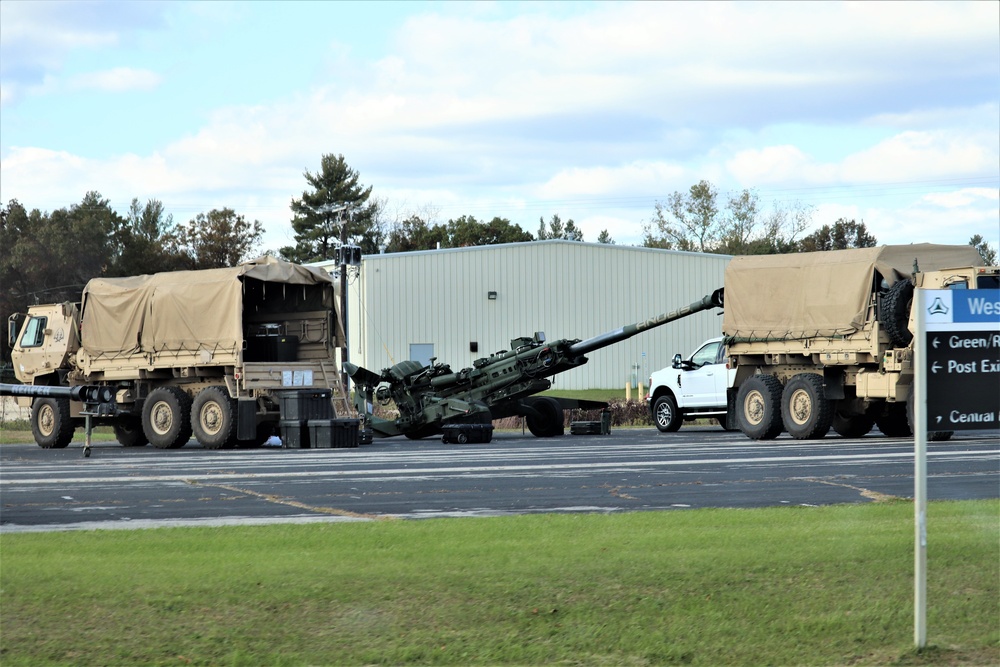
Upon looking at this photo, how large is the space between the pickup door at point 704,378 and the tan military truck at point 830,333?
2.42 metres

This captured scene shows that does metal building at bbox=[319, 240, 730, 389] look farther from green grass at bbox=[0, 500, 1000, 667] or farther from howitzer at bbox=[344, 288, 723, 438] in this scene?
green grass at bbox=[0, 500, 1000, 667]

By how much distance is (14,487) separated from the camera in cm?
1499

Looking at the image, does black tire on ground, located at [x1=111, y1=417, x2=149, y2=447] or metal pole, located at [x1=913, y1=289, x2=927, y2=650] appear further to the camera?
black tire on ground, located at [x1=111, y1=417, x2=149, y2=447]

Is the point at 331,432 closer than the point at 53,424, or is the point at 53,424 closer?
the point at 331,432

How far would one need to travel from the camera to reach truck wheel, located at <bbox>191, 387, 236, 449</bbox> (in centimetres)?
2470

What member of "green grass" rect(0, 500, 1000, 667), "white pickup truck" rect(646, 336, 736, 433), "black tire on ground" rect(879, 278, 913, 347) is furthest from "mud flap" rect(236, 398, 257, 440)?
"green grass" rect(0, 500, 1000, 667)

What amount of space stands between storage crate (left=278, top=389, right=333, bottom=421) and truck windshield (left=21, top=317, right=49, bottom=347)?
6952mm

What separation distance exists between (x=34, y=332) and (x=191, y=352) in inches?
212

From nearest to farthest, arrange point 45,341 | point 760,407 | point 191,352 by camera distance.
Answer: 1. point 760,407
2. point 191,352
3. point 45,341

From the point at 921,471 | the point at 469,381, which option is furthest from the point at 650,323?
the point at 921,471

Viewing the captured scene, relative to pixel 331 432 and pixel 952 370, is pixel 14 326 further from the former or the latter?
pixel 952 370

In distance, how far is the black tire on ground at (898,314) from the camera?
23.0 meters

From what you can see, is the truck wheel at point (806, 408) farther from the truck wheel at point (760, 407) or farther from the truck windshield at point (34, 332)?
the truck windshield at point (34, 332)

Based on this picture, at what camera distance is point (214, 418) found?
82.2 feet
